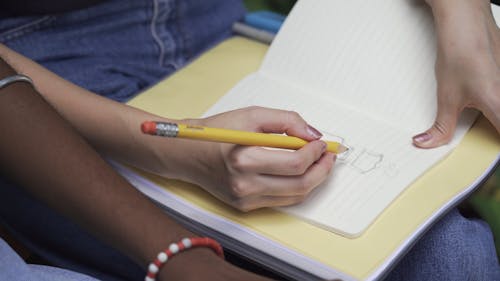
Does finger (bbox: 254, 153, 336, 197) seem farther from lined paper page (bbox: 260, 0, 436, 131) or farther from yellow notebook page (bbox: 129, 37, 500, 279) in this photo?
lined paper page (bbox: 260, 0, 436, 131)

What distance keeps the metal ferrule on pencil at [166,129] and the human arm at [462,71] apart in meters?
0.30

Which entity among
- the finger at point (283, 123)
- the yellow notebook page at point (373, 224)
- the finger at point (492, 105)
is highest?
the finger at point (283, 123)

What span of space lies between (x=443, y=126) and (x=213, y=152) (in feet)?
0.87

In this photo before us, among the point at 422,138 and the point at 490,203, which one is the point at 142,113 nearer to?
the point at 422,138

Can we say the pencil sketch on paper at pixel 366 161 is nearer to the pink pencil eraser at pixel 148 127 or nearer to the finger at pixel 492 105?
the finger at pixel 492 105

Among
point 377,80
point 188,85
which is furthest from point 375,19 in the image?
point 188,85

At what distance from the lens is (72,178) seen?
62cm

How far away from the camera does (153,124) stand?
53 cm

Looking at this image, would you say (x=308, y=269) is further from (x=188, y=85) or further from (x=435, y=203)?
(x=188, y=85)

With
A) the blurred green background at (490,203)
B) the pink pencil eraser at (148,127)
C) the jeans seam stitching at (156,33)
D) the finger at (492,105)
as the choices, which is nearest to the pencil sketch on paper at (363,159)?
the finger at (492,105)

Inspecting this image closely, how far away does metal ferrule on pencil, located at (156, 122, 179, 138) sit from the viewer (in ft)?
1.75

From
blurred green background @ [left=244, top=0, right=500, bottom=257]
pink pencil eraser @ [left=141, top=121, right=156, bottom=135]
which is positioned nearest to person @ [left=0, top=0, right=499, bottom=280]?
pink pencil eraser @ [left=141, top=121, right=156, bottom=135]

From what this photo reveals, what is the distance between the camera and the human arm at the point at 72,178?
2.00ft

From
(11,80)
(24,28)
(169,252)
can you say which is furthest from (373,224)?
(24,28)
